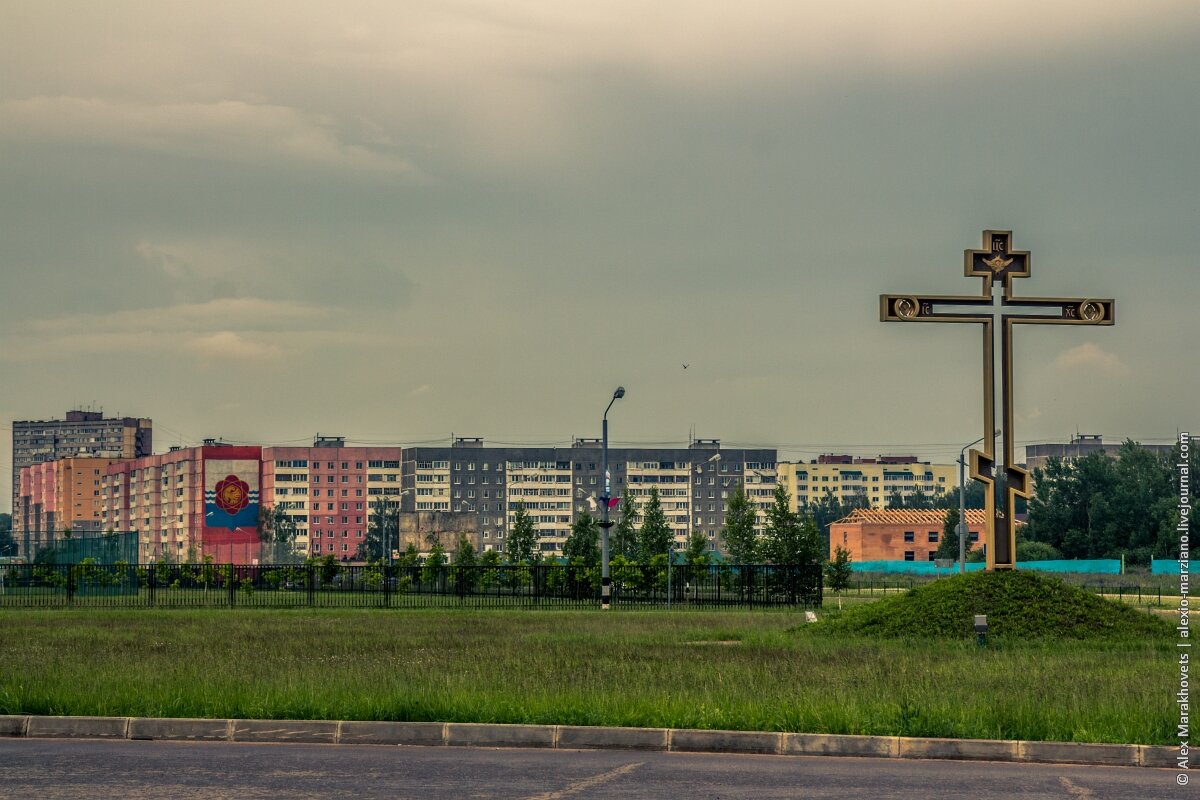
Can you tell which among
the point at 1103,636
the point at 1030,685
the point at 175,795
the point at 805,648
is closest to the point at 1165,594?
the point at 1103,636

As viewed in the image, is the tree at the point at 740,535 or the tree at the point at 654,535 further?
the tree at the point at 740,535

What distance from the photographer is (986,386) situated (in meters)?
30.4

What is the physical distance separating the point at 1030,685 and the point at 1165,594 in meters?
49.3

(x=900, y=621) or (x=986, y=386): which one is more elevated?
(x=986, y=386)

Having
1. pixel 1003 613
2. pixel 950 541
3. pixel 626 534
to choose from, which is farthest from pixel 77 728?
pixel 950 541

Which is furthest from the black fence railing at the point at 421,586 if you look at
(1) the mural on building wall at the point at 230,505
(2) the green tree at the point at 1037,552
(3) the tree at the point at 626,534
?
(1) the mural on building wall at the point at 230,505

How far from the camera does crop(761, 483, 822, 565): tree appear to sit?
7006cm

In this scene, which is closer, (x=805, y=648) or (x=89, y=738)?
(x=89, y=738)

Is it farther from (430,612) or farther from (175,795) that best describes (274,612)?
(175,795)

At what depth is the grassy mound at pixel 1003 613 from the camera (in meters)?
27.1

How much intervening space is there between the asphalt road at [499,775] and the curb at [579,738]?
306mm

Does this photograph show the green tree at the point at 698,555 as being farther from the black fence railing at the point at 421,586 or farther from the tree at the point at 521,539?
the tree at the point at 521,539

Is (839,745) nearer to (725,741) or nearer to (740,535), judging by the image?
(725,741)

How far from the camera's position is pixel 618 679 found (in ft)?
59.0
